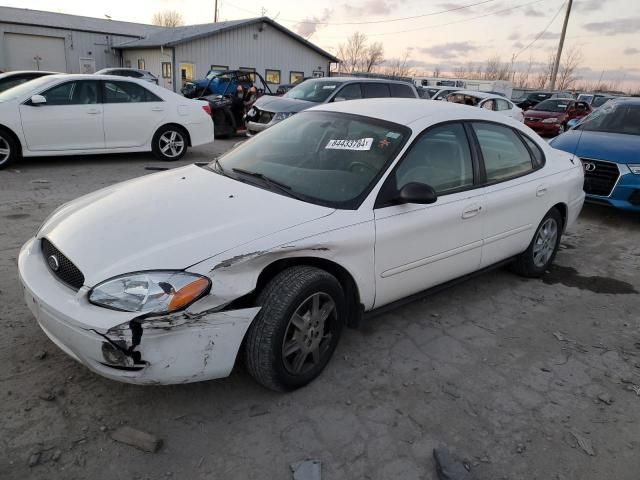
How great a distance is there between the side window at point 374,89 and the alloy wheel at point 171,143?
4.18 m

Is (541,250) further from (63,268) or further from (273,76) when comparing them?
(273,76)

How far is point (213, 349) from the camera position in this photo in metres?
2.36

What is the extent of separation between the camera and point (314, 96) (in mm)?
10633

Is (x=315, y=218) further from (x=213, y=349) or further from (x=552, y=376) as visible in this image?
(x=552, y=376)

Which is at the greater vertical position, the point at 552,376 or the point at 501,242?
the point at 501,242

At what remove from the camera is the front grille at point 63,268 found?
2.42 metres

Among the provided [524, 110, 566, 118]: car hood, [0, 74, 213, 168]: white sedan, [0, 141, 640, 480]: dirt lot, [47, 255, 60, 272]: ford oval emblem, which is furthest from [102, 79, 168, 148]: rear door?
[524, 110, 566, 118]: car hood

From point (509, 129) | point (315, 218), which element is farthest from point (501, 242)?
point (315, 218)

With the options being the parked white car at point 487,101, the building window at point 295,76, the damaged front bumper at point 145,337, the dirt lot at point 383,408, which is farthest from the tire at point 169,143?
the building window at point 295,76

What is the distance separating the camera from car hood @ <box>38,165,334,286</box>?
235cm

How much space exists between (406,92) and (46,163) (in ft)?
25.2

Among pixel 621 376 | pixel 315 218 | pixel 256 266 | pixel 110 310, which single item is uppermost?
pixel 315 218

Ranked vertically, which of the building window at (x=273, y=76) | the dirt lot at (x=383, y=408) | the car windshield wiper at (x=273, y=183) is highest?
the building window at (x=273, y=76)

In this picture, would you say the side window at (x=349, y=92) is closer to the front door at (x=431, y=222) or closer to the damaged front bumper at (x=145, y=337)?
the front door at (x=431, y=222)
